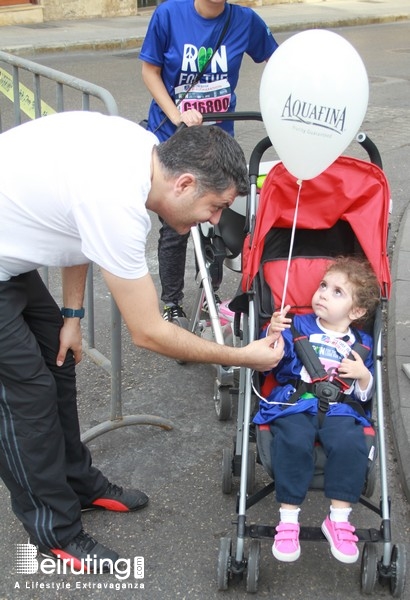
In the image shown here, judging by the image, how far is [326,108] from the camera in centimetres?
284

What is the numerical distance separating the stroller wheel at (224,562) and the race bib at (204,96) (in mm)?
2242

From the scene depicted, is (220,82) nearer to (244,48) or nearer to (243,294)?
(244,48)

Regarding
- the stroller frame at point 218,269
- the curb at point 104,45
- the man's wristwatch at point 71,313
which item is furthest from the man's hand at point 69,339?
the curb at point 104,45

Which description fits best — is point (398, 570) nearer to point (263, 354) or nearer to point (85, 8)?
point (263, 354)

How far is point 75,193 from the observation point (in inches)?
91.8

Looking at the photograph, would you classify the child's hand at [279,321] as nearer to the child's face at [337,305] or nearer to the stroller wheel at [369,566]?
the child's face at [337,305]

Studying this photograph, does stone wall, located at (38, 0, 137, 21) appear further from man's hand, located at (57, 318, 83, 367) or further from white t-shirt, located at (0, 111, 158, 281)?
white t-shirt, located at (0, 111, 158, 281)

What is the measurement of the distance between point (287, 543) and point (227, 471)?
0.57m

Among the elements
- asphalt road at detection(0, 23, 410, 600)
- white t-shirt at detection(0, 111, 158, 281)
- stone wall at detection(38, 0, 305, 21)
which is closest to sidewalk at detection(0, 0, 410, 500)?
asphalt road at detection(0, 23, 410, 600)

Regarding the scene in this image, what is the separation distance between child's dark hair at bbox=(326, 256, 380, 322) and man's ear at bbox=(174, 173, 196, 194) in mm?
971

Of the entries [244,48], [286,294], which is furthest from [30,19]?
[286,294]

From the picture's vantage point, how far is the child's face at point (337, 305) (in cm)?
313

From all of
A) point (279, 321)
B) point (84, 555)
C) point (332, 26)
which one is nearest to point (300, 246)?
point (279, 321)

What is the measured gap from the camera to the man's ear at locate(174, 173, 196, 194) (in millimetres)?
2422
